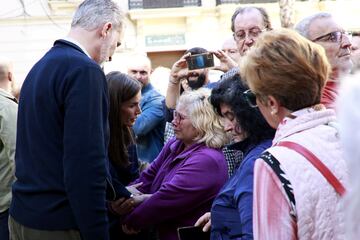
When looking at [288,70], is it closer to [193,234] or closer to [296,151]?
[296,151]

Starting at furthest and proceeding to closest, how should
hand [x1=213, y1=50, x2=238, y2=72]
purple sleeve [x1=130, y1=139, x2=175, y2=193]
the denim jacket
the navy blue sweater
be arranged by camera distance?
the denim jacket < hand [x1=213, y1=50, x2=238, y2=72] < purple sleeve [x1=130, y1=139, x2=175, y2=193] < the navy blue sweater

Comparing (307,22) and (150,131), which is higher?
(307,22)

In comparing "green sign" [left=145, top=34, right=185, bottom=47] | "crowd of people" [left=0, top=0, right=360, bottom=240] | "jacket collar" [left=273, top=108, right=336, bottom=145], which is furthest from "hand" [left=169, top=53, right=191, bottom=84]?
"green sign" [left=145, top=34, right=185, bottom=47]

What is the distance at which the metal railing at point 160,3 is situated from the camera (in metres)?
15.5

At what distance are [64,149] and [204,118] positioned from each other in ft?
3.26

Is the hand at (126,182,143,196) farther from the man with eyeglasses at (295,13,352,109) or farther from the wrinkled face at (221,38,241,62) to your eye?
the wrinkled face at (221,38,241,62)

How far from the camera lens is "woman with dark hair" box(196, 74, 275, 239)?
1.91 metres

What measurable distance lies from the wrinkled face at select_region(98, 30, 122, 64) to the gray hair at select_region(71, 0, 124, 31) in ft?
0.11

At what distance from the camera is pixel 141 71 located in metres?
4.52

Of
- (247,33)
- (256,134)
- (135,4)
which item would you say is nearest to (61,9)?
(135,4)

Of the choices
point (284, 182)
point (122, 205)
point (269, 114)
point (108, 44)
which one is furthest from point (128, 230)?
point (284, 182)

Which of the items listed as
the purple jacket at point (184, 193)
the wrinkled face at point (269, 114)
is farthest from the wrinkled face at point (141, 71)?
the wrinkled face at point (269, 114)

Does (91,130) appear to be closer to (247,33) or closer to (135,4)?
(247,33)

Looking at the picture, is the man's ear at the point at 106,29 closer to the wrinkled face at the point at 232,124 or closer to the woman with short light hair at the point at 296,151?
the wrinkled face at the point at 232,124
